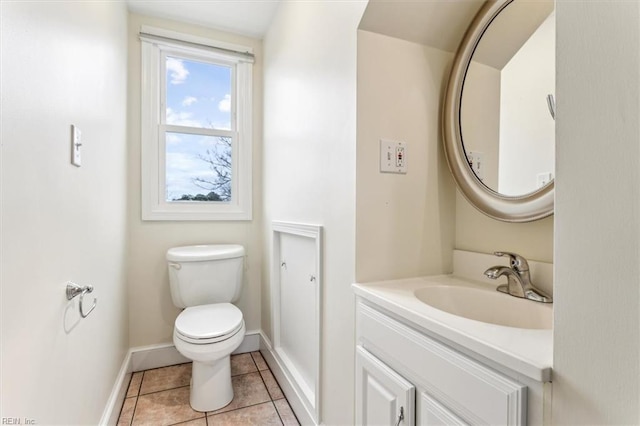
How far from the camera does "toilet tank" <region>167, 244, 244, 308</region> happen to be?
1941 mm

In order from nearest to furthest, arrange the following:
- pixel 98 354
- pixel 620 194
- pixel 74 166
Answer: pixel 620 194 → pixel 74 166 → pixel 98 354

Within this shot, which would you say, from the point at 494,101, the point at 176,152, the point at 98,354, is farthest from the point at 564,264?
the point at 176,152

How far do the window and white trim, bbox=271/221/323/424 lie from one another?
548mm

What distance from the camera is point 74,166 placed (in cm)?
105

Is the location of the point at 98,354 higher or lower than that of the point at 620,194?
lower

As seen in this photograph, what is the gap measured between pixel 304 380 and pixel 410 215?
105 centimetres

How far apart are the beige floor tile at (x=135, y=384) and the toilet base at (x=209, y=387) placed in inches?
16.0

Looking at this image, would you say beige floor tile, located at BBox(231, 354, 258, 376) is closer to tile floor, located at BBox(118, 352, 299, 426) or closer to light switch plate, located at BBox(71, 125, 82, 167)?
tile floor, located at BBox(118, 352, 299, 426)

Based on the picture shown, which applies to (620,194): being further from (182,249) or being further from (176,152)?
(176,152)

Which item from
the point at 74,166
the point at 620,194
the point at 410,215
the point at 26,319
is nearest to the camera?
the point at 620,194

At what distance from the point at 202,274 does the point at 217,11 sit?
1.73 metres

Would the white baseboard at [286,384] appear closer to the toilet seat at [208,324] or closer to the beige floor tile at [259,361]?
the beige floor tile at [259,361]

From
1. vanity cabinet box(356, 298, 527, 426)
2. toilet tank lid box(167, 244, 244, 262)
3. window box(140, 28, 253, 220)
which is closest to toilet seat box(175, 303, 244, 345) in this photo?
toilet tank lid box(167, 244, 244, 262)

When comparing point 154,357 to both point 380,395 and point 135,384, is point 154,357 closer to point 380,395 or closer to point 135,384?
point 135,384
